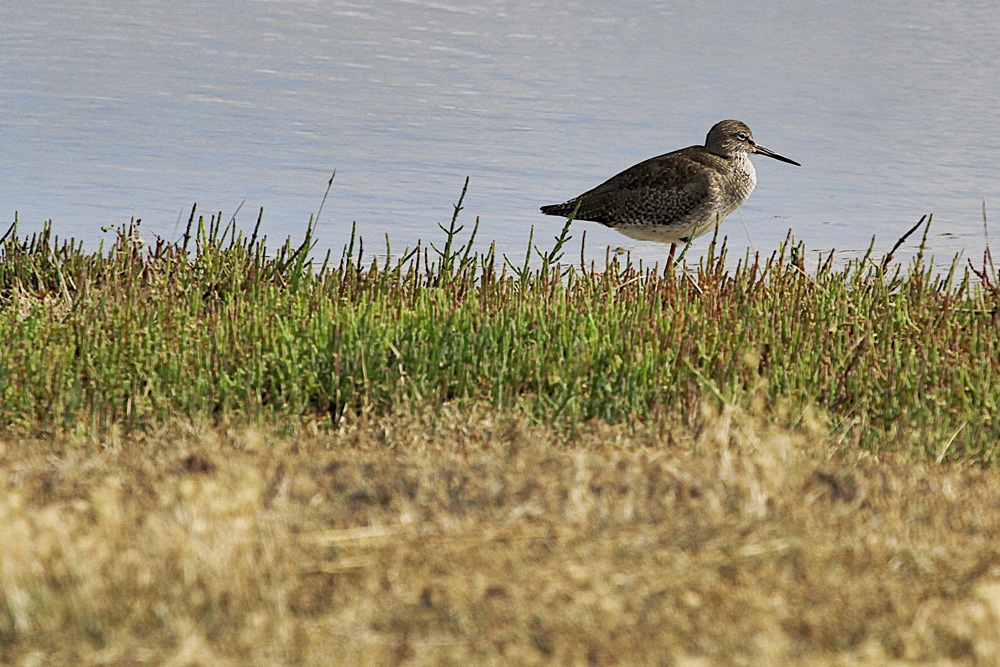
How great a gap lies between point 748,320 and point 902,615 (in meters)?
2.95

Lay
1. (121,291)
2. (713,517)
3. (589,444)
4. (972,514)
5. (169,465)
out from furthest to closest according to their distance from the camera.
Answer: (121,291)
(589,444)
(169,465)
(972,514)
(713,517)

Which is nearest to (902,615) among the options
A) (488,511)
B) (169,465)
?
(488,511)

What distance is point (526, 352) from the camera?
18.6 ft

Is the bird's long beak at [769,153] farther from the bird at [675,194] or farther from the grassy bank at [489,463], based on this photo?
the grassy bank at [489,463]

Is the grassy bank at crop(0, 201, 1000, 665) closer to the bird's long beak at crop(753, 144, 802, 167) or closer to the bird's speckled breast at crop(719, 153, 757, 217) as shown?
the bird's speckled breast at crop(719, 153, 757, 217)

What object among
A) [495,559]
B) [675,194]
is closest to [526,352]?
[495,559]

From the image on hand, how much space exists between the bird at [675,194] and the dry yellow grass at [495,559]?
15.6ft

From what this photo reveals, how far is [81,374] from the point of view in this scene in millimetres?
5641

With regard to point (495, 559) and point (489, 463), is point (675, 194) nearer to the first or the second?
point (489, 463)

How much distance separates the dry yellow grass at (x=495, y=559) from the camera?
3020mm

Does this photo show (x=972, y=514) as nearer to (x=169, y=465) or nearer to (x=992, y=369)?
(x=992, y=369)

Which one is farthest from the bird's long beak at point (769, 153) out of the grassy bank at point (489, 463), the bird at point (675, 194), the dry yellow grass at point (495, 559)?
the dry yellow grass at point (495, 559)

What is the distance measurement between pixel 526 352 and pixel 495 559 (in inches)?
91.8

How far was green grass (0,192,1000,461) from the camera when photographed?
528 cm
